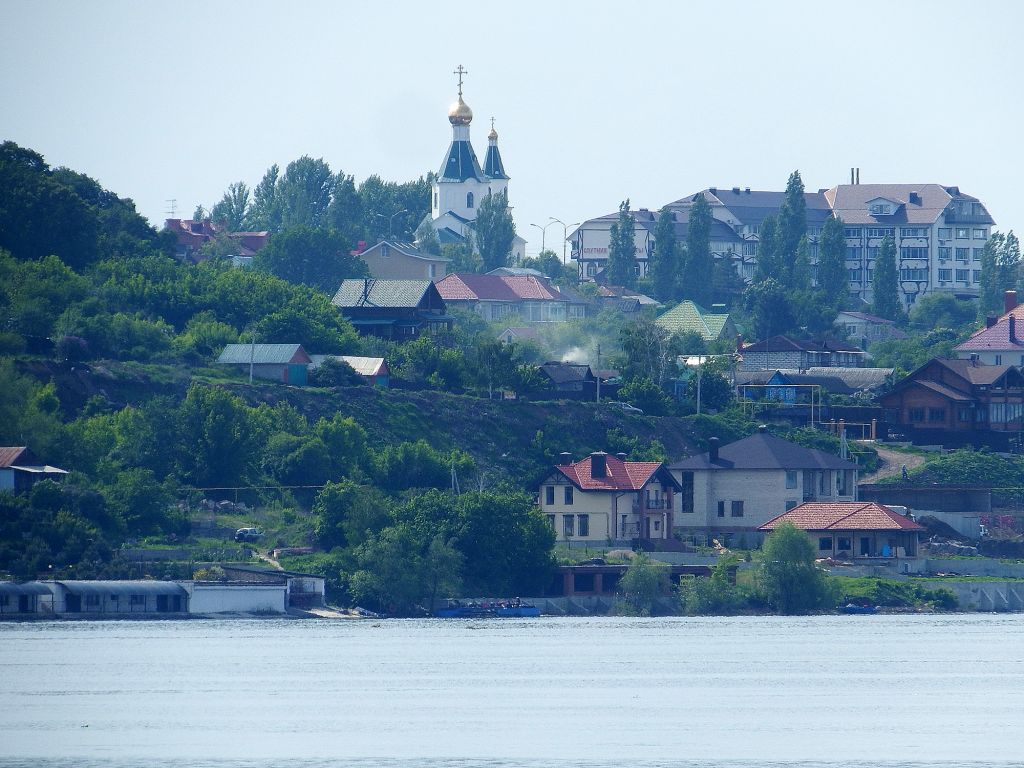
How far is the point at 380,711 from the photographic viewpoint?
216ft

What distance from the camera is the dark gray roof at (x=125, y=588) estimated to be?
89.6m

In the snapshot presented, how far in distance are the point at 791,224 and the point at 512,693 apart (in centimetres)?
11785

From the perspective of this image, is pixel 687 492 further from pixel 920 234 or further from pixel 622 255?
pixel 920 234

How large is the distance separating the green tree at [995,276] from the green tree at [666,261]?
2419cm

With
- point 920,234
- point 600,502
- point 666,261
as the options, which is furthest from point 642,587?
point 920,234

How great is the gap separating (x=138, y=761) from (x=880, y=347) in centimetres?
11912

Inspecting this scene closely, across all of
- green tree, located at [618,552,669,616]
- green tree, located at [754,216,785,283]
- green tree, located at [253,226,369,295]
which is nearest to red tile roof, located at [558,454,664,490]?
green tree, located at [618,552,669,616]

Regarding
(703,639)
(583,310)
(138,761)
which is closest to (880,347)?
(583,310)

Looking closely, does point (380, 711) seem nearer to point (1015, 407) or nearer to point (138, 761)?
point (138, 761)

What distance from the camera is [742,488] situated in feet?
375

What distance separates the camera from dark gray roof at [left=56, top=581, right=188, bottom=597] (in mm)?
89562

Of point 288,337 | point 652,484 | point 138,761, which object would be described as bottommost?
point 138,761

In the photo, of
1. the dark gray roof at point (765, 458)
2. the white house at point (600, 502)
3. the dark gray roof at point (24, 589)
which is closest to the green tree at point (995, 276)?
the dark gray roof at point (765, 458)

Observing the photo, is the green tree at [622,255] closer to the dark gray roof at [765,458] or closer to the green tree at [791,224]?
the green tree at [791,224]
